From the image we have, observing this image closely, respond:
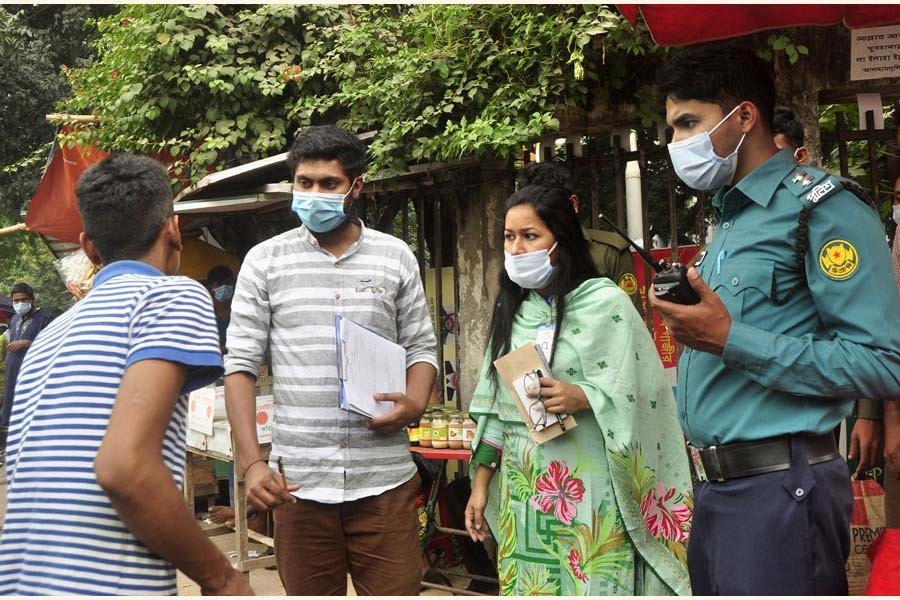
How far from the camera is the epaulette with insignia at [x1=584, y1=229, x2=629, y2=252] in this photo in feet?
16.7

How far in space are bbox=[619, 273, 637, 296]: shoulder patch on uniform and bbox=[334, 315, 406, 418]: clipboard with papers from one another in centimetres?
232

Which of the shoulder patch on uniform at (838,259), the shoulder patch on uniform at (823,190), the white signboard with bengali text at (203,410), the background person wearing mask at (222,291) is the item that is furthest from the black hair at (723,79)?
the background person wearing mask at (222,291)

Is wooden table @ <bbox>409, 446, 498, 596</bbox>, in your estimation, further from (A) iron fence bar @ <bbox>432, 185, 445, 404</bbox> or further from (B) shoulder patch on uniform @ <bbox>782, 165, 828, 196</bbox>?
(B) shoulder patch on uniform @ <bbox>782, 165, 828, 196</bbox>

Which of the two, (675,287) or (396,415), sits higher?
(675,287)

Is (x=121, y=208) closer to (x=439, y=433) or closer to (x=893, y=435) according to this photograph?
(x=893, y=435)

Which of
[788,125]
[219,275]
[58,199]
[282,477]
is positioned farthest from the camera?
[58,199]

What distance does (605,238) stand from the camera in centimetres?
510

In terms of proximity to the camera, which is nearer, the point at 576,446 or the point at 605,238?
the point at 576,446

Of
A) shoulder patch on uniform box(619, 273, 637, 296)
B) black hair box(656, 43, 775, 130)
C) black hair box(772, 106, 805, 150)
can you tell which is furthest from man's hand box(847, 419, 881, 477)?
shoulder patch on uniform box(619, 273, 637, 296)

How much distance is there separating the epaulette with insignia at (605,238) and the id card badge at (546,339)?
191cm

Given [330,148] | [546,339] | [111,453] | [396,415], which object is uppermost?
[330,148]

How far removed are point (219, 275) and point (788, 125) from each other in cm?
632

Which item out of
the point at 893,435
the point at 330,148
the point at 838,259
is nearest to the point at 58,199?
the point at 330,148

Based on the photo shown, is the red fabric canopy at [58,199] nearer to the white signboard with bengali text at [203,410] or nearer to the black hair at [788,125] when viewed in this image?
the white signboard with bengali text at [203,410]
